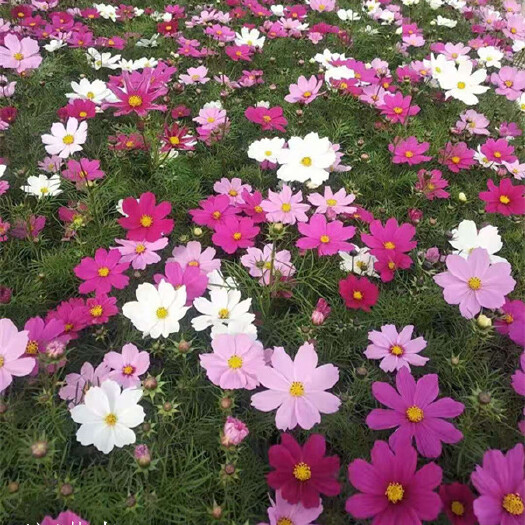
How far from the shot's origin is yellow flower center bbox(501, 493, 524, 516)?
73cm

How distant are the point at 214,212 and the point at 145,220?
0.24 metres

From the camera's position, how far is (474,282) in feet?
3.32

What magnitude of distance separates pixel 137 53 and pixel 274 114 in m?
1.06

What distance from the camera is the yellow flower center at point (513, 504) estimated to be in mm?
728

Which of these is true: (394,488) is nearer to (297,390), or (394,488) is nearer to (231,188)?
(297,390)

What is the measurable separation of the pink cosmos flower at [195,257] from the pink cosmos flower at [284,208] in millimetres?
200

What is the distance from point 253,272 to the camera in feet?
3.99

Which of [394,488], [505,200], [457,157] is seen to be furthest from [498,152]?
[394,488]

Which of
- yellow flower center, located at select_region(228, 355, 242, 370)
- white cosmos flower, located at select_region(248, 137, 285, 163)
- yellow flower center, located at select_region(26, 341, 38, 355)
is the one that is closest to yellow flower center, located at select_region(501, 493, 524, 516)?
yellow flower center, located at select_region(228, 355, 242, 370)

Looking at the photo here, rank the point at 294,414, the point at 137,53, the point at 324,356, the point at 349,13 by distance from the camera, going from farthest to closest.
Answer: the point at 349,13
the point at 137,53
the point at 324,356
the point at 294,414

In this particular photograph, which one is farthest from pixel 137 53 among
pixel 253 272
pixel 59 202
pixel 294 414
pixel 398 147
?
pixel 294 414

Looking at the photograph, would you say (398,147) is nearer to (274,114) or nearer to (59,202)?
(274,114)

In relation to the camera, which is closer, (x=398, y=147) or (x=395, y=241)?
(x=395, y=241)

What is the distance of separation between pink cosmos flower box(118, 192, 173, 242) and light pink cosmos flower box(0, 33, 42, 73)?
1056mm
